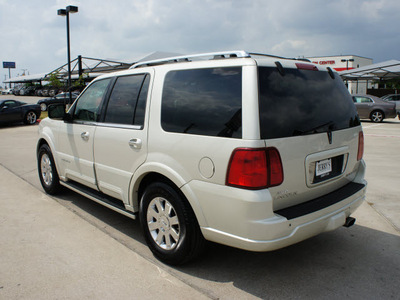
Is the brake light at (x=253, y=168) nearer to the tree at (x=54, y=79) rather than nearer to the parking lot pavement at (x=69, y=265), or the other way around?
the parking lot pavement at (x=69, y=265)

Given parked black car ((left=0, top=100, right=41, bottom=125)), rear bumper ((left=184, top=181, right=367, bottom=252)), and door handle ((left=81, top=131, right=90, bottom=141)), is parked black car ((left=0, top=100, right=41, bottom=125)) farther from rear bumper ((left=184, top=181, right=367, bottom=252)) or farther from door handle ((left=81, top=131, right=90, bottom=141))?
rear bumper ((left=184, top=181, right=367, bottom=252))

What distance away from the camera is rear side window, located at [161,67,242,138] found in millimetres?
2684

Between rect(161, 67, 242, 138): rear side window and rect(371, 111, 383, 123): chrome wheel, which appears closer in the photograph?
rect(161, 67, 242, 138): rear side window

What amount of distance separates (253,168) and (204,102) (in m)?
0.71

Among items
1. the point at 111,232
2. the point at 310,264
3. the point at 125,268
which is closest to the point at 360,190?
the point at 310,264

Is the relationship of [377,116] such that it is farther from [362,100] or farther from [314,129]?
[314,129]

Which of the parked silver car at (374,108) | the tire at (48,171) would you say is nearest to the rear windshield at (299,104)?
the tire at (48,171)

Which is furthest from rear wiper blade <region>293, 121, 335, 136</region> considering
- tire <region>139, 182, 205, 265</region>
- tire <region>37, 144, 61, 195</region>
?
tire <region>37, 144, 61, 195</region>

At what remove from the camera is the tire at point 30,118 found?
17.4 meters

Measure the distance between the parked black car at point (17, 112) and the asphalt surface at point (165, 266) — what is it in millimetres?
13280

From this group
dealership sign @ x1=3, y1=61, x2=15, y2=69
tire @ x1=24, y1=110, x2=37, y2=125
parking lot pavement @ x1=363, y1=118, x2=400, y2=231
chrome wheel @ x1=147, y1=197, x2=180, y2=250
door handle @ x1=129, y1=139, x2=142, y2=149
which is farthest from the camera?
dealership sign @ x1=3, y1=61, x2=15, y2=69

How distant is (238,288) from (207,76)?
5.70 ft

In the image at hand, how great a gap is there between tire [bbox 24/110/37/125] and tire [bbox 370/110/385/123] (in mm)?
17227

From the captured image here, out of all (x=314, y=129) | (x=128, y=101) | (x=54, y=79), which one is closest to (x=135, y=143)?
(x=128, y=101)
